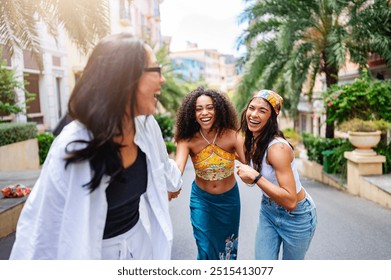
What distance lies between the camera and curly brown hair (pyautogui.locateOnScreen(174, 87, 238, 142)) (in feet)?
9.59

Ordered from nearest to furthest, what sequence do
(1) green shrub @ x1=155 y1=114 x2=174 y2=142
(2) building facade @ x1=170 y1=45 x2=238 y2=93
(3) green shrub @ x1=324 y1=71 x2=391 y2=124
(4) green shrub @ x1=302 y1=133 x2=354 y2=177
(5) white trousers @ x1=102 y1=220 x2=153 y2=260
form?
(5) white trousers @ x1=102 y1=220 x2=153 y2=260 → (3) green shrub @ x1=324 y1=71 x2=391 y2=124 → (4) green shrub @ x1=302 y1=133 x2=354 y2=177 → (1) green shrub @ x1=155 y1=114 x2=174 y2=142 → (2) building facade @ x1=170 y1=45 x2=238 y2=93

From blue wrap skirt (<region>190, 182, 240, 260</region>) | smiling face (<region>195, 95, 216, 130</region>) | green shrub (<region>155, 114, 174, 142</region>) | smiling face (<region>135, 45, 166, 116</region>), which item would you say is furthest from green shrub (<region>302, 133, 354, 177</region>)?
green shrub (<region>155, 114, 174, 142</region>)

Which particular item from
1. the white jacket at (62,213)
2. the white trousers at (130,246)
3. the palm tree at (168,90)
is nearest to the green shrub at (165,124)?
the palm tree at (168,90)

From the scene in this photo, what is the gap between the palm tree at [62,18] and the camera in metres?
5.54

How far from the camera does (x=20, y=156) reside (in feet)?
32.6

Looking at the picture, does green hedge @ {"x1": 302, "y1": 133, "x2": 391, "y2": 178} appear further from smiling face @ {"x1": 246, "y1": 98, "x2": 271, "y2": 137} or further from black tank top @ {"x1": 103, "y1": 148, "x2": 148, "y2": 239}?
black tank top @ {"x1": 103, "y1": 148, "x2": 148, "y2": 239}

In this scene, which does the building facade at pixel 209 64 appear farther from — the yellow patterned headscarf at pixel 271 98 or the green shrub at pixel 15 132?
the yellow patterned headscarf at pixel 271 98

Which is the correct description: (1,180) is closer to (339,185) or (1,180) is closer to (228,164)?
(228,164)

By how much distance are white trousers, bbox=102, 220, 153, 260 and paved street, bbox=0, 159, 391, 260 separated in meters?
2.22

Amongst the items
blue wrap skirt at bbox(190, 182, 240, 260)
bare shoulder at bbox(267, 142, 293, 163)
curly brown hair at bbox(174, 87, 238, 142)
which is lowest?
blue wrap skirt at bbox(190, 182, 240, 260)

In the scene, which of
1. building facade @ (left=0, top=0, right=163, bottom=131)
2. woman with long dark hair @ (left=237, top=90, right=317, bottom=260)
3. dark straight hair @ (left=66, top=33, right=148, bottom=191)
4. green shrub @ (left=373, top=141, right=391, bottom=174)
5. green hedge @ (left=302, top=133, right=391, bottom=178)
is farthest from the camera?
building facade @ (left=0, top=0, right=163, bottom=131)

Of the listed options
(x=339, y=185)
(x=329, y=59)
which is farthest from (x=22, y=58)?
(x=339, y=185)

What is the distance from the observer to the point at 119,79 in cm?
137

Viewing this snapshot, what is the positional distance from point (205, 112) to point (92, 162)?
1.55 meters
